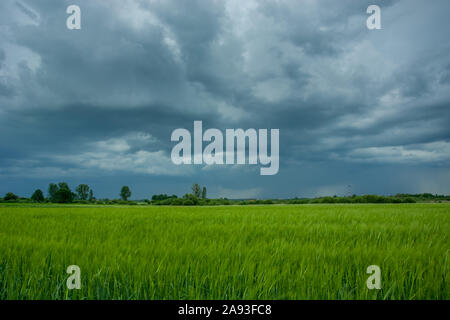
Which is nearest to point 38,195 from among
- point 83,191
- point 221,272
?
point 83,191

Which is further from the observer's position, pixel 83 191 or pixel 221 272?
pixel 83 191

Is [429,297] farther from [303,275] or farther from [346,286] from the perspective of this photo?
[303,275]

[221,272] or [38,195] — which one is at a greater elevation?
[221,272]

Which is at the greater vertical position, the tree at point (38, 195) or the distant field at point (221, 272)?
the distant field at point (221, 272)

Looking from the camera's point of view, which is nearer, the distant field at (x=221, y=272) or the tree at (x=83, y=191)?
the distant field at (x=221, y=272)

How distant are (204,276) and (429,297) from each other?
2.20 m

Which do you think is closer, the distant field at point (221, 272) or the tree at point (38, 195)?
the distant field at point (221, 272)

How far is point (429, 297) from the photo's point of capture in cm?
220

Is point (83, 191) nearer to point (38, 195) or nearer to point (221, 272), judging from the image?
point (38, 195)

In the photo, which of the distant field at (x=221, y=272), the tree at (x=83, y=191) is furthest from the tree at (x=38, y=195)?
the distant field at (x=221, y=272)

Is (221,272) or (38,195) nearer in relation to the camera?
(221,272)

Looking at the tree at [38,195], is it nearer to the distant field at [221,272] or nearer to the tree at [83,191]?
the tree at [83,191]
